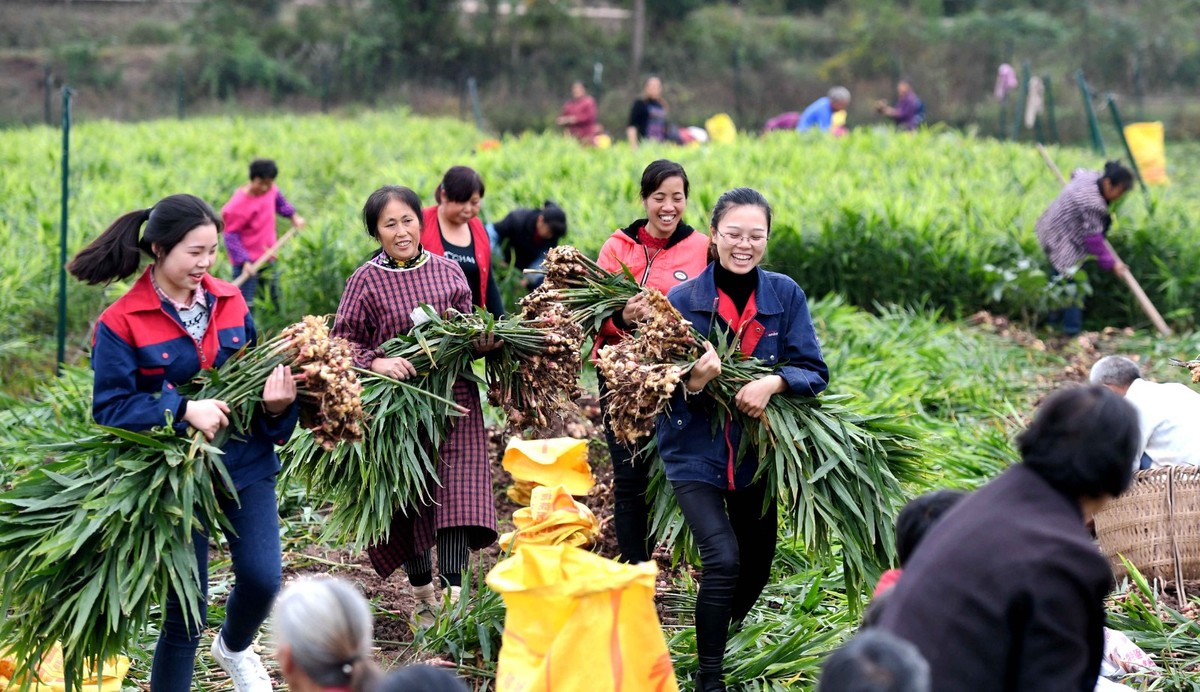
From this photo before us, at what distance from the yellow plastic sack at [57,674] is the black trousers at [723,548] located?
167cm

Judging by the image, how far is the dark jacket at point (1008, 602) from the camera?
6.89 ft

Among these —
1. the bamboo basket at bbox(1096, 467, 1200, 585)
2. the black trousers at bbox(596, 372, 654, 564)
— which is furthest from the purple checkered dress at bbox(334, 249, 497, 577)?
the bamboo basket at bbox(1096, 467, 1200, 585)

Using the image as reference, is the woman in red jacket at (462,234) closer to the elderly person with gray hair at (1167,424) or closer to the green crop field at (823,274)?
the green crop field at (823,274)

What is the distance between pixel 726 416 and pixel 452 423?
1000 millimetres

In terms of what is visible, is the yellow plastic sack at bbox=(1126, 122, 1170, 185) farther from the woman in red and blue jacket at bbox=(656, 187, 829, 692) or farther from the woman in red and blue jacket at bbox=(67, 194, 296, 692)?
the woman in red and blue jacket at bbox=(67, 194, 296, 692)

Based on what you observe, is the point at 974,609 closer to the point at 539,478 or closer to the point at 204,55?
the point at 539,478

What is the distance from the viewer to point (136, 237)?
3.42 metres

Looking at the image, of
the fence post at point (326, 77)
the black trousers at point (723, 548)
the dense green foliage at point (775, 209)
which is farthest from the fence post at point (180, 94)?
the black trousers at point (723, 548)

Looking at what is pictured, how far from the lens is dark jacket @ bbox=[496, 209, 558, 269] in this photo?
7.09 m

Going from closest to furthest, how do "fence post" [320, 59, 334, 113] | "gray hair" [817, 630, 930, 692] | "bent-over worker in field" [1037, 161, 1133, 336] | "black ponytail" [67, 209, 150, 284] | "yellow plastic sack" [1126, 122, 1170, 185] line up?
"gray hair" [817, 630, 930, 692]
"black ponytail" [67, 209, 150, 284]
"bent-over worker in field" [1037, 161, 1133, 336]
"yellow plastic sack" [1126, 122, 1170, 185]
"fence post" [320, 59, 334, 113]

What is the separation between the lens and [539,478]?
5.26 m

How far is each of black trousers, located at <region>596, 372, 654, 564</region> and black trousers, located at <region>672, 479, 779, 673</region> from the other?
1.82ft

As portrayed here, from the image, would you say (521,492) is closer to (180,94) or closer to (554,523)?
(554,523)

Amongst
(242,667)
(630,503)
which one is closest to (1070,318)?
(630,503)
